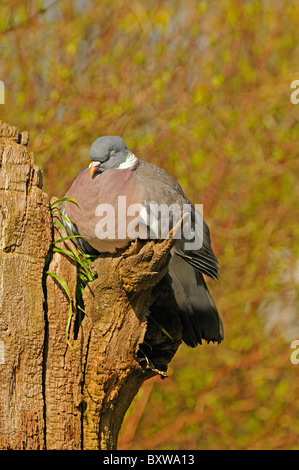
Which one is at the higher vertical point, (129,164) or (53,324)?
(129,164)

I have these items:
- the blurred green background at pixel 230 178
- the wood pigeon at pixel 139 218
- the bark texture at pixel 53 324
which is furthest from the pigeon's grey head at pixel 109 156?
the blurred green background at pixel 230 178

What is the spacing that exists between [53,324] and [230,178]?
362cm

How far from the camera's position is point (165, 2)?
5.36m

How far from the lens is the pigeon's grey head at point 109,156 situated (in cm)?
290

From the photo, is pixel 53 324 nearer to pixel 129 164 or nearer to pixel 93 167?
pixel 93 167

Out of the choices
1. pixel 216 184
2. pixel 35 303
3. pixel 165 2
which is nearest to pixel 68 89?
pixel 165 2

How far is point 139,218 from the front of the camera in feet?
8.60

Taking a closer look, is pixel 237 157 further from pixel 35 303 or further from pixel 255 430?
pixel 35 303

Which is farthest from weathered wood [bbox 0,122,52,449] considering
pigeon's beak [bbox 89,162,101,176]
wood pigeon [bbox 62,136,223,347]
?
pigeon's beak [bbox 89,162,101,176]

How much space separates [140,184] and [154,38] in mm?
2842

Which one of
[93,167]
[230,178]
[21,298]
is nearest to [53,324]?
[21,298]

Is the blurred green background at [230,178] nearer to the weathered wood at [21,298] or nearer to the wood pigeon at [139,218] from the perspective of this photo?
the wood pigeon at [139,218]

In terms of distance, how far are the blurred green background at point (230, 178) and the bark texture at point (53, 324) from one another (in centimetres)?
284

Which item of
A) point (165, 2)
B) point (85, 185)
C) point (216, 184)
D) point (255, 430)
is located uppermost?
point (165, 2)
